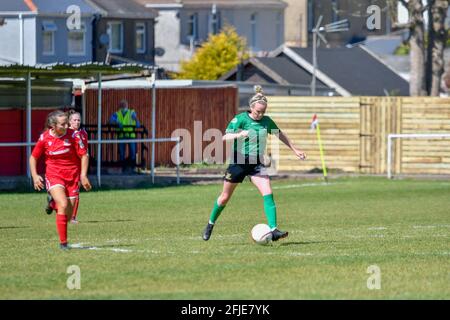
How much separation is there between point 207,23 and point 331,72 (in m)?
26.4

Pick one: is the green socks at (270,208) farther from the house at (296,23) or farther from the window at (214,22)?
the house at (296,23)

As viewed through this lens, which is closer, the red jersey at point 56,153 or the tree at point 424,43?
the red jersey at point 56,153

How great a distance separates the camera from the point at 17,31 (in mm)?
56000

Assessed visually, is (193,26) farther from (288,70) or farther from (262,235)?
(262,235)

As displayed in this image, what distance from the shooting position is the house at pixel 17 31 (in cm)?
5412

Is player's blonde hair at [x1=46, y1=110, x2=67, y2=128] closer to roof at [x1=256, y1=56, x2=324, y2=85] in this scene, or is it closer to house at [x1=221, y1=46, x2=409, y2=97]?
house at [x1=221, y1=46, x2=409, y2=97]

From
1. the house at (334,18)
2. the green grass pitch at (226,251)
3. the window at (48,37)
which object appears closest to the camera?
the green grass pitch at (226,251)

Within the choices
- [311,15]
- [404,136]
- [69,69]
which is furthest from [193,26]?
[69,69]

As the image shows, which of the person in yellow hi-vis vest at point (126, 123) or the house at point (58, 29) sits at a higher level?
the house at point (58, 29)

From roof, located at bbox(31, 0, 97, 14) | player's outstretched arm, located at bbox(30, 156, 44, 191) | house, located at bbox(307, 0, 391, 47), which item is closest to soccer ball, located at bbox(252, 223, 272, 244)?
player's outstretched arm, located at bbox(30, 156, 44, 191)

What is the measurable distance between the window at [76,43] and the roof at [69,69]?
95.6 feet

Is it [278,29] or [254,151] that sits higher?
[278,29]

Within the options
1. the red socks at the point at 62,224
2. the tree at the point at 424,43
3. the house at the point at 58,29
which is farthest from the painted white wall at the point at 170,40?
the red socks at the point at 62,224
